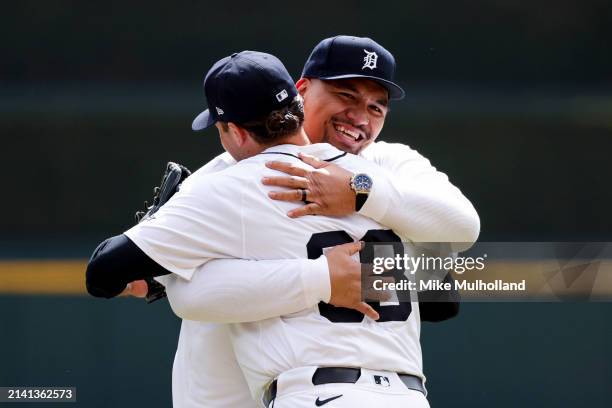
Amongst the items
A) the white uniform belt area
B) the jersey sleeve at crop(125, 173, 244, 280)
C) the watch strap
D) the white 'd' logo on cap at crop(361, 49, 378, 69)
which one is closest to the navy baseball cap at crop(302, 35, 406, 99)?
the white 'd' logo on cap at crop(361, 49, 378, 69)

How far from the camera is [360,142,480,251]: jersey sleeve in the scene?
2500mm

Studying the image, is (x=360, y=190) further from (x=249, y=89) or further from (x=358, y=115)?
(x=358, y=115)

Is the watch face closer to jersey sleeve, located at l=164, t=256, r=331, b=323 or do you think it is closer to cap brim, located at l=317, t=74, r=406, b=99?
jersey sleeve, located at l=164, t=256, r=331, b=323

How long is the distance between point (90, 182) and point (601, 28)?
266 cm

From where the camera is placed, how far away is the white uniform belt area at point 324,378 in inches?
92.3

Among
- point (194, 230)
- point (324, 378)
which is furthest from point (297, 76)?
point (324, 378)

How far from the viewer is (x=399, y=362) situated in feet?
7.98

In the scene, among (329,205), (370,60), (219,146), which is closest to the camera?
(329,205)

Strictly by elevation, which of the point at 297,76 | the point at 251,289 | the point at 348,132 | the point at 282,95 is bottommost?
the point at 251,289

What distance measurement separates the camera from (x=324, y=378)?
92.4 inches

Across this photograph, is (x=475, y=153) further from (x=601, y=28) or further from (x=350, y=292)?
(x=350, y=292)

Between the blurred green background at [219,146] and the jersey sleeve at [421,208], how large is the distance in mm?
2413

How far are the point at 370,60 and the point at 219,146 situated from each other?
7.28 feet

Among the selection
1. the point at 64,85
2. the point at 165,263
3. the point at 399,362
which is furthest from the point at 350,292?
the point at 64,85
